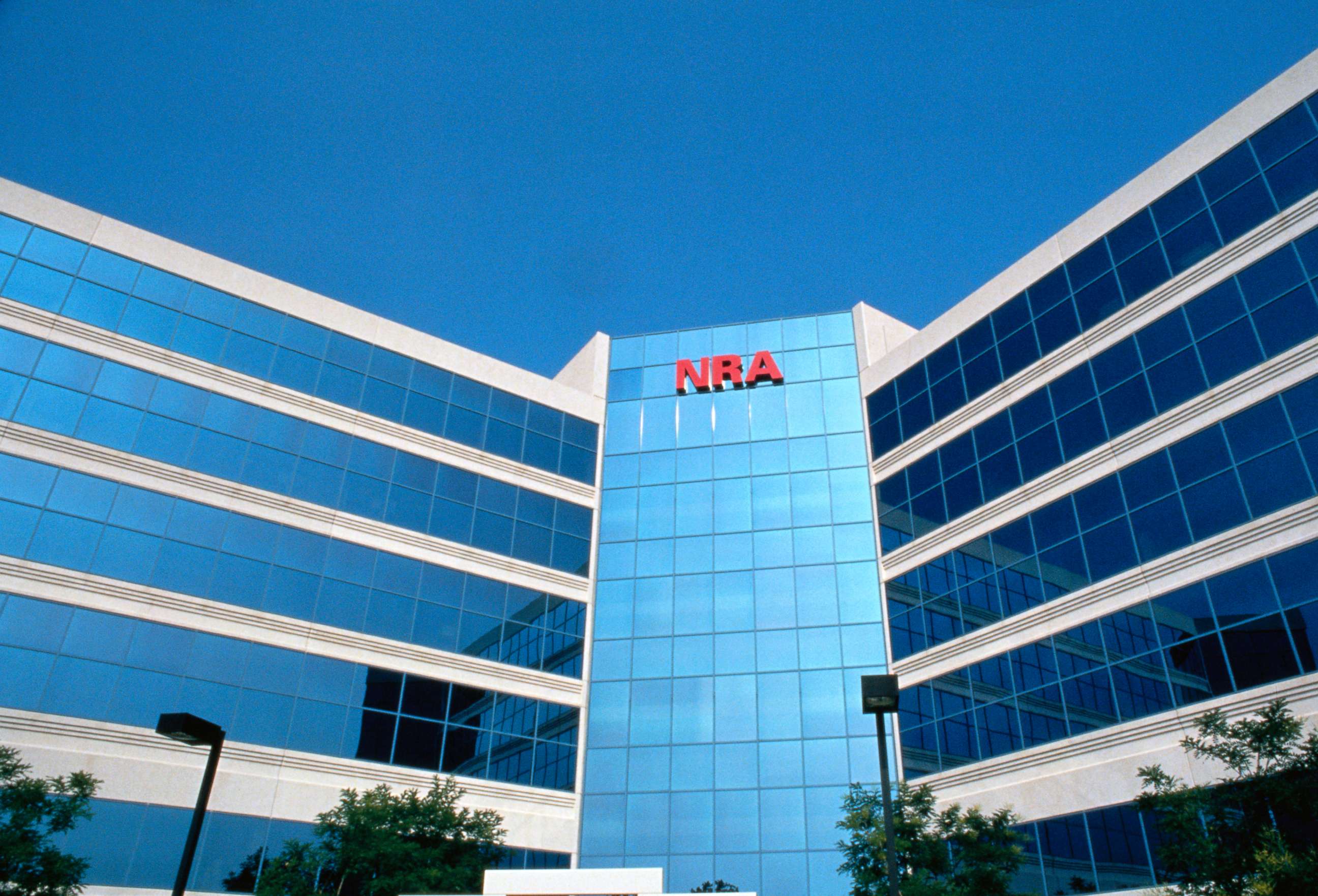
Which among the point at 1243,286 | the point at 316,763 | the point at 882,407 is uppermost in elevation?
the point at 882,407

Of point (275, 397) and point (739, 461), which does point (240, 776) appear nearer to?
point (275, 397)

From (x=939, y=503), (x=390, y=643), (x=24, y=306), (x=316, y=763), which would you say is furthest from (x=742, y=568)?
(x=24, y=306)

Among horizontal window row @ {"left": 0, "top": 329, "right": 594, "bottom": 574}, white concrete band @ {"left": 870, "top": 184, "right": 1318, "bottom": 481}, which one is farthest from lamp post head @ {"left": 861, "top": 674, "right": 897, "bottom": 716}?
horizontal window row @ {"left": 0, "top": 329, "right": 594, "bottom": 574}

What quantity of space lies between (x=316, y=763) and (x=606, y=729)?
405 inches

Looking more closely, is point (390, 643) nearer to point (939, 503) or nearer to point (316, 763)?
point (316, 763)

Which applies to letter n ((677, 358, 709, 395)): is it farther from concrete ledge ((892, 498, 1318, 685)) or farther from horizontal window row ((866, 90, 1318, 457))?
concrete ledge ((892, 498, 1318, 685))

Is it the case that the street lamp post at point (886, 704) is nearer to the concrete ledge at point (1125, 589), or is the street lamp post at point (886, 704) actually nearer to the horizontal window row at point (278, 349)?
the concrete ledge at point (1125, 589)

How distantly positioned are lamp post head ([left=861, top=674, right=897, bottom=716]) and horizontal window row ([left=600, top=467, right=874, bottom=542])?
22.5m

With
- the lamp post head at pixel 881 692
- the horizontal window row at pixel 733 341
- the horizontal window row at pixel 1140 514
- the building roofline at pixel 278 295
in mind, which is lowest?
the lamp post head at pixel 881 692

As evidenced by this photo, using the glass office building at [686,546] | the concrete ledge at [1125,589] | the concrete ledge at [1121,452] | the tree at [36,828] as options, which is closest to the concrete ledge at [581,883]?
the tree at [36,828]

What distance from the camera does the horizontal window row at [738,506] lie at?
3994 cm

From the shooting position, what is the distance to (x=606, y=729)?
123 ft

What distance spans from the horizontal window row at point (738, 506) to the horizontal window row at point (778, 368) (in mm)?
4538

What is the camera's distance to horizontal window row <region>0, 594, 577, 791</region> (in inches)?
1141
